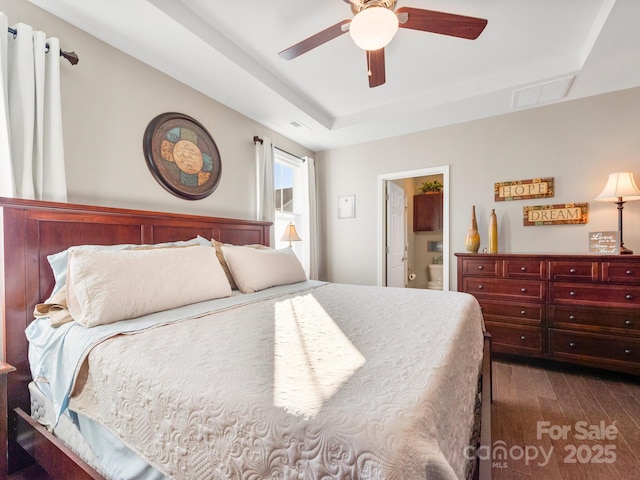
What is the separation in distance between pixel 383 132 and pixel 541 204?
A: 1.93 m

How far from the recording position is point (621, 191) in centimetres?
249

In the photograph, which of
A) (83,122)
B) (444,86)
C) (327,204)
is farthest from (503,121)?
(83,122)

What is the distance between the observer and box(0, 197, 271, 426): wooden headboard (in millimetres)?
1419

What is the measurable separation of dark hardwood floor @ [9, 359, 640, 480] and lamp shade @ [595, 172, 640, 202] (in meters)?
1.52

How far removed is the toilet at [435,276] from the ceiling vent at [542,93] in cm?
302

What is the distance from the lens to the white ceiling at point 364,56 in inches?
76.0

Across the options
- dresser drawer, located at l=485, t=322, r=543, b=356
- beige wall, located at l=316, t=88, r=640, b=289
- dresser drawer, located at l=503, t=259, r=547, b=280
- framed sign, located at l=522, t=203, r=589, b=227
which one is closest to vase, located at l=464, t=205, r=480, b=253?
beige wall, located at l=316, t=88, r=640, b=289

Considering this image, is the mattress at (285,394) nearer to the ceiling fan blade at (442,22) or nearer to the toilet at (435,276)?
the ceiling fan blade at (442,22)

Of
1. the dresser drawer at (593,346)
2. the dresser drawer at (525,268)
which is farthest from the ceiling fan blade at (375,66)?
the dresser drawer at (593,346)

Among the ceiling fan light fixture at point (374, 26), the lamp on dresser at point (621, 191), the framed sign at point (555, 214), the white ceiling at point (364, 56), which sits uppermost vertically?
the white ceiling at point (364, 56)

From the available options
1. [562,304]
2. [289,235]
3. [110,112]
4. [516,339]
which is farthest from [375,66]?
[516,339]

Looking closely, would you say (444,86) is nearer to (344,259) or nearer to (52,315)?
(344,259)

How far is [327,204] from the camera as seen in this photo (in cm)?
439

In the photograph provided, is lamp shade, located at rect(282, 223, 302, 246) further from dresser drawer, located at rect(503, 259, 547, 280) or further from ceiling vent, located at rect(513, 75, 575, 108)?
ceiling vent, located at rect(513, 75, 575, 108)
